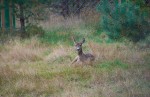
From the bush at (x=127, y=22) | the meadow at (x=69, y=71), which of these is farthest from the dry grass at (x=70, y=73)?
the bush at (x=127, y=22)

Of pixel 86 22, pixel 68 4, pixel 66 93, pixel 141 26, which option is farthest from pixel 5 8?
pixel 66 93

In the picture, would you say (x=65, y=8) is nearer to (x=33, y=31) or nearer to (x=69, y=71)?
(x=33, y=31)

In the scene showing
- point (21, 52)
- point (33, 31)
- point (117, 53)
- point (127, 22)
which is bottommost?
point (33, 31)

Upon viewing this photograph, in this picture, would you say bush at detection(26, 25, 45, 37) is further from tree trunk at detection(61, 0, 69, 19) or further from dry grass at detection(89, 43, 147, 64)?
tree trunk at detection(61, 0, 69, 19)

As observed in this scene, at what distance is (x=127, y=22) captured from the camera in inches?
365

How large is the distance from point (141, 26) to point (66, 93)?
266 centimetres

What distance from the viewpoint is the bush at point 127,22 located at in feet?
30.3

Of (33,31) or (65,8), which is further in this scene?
Result: (65,8)

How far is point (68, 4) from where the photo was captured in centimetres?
2372

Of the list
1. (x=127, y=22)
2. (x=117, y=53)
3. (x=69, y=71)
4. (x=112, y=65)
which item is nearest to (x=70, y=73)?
(x=69, y=71)

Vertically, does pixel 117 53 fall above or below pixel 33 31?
above

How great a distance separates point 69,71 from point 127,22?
5.70 feet

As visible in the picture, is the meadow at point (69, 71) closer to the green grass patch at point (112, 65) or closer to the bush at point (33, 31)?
the green grass patch at point (112, 65)

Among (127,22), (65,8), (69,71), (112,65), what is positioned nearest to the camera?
(127,22)
